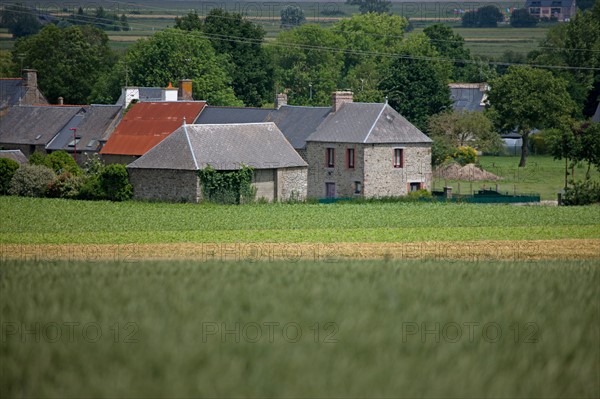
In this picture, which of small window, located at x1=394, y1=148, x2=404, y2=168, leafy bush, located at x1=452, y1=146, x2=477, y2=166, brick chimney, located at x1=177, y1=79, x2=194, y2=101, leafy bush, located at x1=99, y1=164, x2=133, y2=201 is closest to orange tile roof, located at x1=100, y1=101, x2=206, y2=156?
brick chimney, located at x1=177, y1=79, x2=194, y2=101

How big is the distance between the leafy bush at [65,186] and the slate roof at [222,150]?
3014mm

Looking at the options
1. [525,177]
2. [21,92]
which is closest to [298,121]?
[525,177]

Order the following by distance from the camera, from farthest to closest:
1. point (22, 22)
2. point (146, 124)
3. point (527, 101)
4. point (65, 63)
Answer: point (22, 22) → point (65, 63) → point (527, 101) → point (146, 124)

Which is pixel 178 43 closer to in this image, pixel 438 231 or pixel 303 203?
pixel 303 203

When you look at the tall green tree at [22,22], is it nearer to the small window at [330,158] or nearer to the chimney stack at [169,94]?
the chimney stack at [169,94]

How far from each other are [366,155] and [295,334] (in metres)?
42.0

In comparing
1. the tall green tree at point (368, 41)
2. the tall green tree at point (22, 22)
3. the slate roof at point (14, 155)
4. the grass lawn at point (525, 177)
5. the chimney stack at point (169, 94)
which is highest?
the tall green tree at point (22, 22)

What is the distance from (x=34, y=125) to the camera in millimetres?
76812

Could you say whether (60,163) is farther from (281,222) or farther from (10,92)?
(10,92)

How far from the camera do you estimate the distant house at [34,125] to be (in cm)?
7475

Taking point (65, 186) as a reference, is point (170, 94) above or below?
above

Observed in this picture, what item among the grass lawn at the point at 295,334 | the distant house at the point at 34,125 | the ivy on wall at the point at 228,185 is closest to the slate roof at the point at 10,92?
the distant house at the point at 34,125

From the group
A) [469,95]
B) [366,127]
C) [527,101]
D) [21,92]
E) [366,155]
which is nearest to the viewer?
[366,155]

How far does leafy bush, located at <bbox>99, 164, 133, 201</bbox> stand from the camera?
52.4 meters
